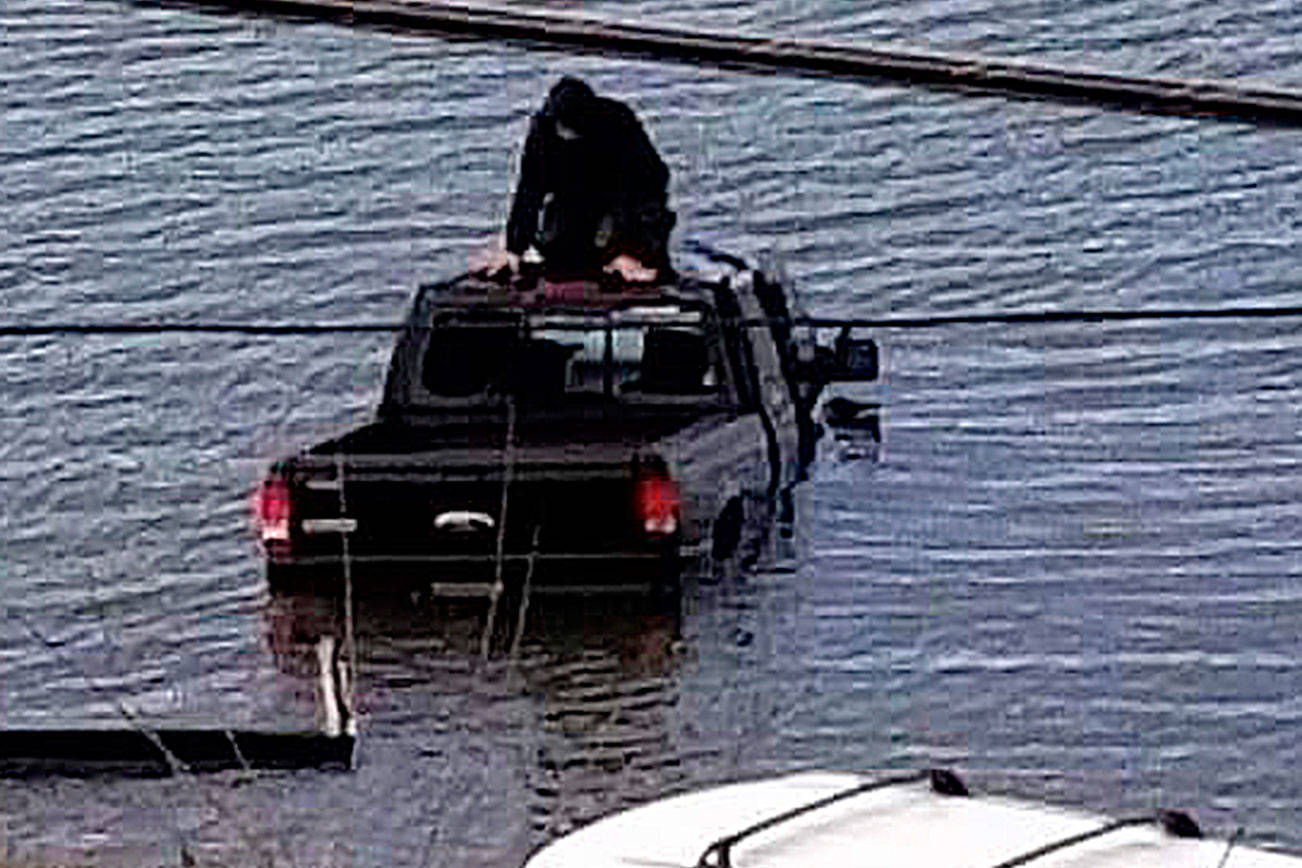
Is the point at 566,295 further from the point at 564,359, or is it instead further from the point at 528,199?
the point at 528,199

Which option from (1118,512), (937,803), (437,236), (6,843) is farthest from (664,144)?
(937,803)

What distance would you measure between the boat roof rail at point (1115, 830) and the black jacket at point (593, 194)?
17.1 m

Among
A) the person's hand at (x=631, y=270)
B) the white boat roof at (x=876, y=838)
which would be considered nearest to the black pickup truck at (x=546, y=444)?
the person's hand at (x=631, y=270)

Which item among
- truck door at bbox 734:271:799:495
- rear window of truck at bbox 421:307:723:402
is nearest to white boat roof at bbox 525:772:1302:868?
truck door at bbox 734:271:799:495

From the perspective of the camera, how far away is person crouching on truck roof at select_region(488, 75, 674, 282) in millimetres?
23312

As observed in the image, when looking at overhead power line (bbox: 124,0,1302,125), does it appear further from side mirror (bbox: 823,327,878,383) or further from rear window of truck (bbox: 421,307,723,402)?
side mirror (bbox: 823,327,878,383)

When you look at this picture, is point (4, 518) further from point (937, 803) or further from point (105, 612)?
point (937, 803)

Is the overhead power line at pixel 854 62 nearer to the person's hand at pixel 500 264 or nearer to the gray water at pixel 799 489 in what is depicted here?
the gray water at pixel 799 489

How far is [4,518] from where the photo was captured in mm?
26266

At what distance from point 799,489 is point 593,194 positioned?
315cm

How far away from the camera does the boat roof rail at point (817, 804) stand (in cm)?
559

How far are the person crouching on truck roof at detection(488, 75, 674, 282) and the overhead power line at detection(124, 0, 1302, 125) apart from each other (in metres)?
18.1

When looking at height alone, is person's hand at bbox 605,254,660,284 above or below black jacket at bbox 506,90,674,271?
below

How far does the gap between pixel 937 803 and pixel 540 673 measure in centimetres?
1658
